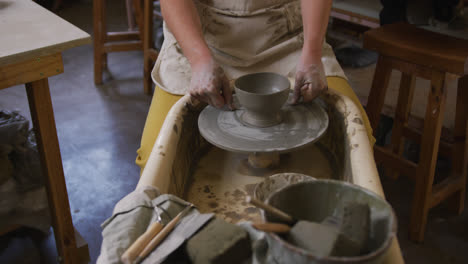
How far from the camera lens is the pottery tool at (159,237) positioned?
2.39 ft

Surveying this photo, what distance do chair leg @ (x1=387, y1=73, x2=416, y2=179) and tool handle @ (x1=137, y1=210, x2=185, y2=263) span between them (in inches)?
57.8

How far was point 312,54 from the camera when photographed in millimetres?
1298

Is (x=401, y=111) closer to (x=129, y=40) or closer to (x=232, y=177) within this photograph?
(x=232, y=177)

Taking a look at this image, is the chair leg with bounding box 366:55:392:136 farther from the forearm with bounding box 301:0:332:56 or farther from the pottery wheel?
the pottery wheel

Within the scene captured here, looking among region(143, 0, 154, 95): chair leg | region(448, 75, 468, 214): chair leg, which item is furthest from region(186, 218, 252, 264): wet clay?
region(143, 0, 154, 95): chair leg

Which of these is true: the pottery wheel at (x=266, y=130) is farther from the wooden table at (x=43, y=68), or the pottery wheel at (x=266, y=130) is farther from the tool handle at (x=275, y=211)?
the wooden table at (x=43, y=68)

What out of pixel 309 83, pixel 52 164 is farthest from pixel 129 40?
pixel 309 83

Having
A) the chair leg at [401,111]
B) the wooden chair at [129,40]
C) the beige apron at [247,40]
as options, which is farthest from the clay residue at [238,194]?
the wooden chair at [129,40]

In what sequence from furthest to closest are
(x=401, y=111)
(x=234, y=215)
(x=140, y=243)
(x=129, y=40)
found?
(x=129, y=40) < (x=401, y=111) < (x=234, y=215) < (x=140, y=243)

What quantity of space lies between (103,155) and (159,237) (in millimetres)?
1848

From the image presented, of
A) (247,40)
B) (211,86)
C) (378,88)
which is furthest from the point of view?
(378,88)

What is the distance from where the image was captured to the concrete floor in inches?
72.1

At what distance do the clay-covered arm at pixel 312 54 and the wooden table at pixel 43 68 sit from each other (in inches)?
27.1

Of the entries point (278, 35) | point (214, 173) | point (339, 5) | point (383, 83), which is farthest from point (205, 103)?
point (339, 5)
